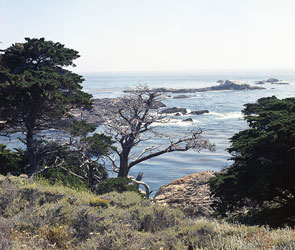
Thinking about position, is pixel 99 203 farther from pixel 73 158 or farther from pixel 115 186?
pixel 73 158

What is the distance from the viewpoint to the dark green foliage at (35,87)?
16.3 meters

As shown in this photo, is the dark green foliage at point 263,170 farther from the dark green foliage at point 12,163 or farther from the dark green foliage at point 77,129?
the dark green foliage at point 12,163

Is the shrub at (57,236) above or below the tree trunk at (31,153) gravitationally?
above

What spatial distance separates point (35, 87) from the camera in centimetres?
1648

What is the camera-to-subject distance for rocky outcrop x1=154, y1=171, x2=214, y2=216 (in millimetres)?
15736

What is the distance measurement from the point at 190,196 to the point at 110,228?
39.1 ft

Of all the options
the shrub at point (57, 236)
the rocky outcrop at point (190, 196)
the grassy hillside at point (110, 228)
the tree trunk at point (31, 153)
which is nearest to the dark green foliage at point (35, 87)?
the tree trunk at point (31, 153)

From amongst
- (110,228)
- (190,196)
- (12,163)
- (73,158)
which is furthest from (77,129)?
(110,228)

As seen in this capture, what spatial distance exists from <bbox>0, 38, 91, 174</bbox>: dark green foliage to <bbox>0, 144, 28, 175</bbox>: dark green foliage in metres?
0.64

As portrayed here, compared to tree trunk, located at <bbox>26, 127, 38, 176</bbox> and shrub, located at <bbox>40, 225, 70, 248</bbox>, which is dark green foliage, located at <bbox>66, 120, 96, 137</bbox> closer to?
tree trunk, located at <bbox>26, 127, 38, 176</bbox>

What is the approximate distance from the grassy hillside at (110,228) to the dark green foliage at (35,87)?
9.62 m

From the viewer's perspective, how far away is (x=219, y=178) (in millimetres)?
12406

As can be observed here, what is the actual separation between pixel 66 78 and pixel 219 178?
367 inches

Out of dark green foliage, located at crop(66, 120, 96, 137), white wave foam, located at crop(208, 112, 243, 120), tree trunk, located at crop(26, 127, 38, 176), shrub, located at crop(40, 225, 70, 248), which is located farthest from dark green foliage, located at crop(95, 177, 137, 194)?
white wave foam, located at crop(208, 112, 243, 120)
